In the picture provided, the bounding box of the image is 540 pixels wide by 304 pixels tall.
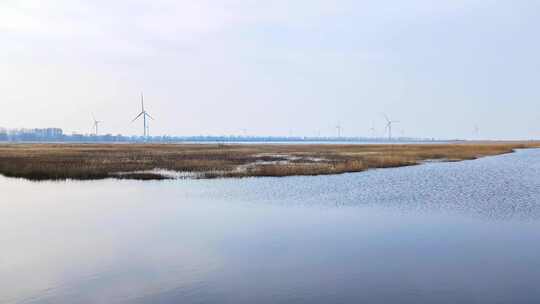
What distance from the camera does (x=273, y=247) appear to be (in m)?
13.8

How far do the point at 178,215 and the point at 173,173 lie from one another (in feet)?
67.1

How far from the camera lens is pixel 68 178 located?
117 ft

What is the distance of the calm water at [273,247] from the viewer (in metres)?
9.65

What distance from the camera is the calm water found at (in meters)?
9.65

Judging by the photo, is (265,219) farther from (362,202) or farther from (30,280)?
(30,280)

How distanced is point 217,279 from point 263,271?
1326 mm

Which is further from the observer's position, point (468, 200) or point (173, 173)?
point (173, 173)

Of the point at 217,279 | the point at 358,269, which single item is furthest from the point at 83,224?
the point at 358,269

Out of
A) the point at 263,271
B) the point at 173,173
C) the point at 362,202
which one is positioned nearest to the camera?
the point at 263,271

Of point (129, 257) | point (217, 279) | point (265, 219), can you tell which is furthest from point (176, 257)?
point (265, 219)

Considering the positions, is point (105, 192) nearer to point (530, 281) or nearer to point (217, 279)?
point (217, 279)

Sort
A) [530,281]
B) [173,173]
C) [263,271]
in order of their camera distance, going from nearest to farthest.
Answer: [530,281]
[263,271]
[173,173]

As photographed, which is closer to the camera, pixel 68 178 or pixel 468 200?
pixel 468 200

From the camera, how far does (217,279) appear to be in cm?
1049
